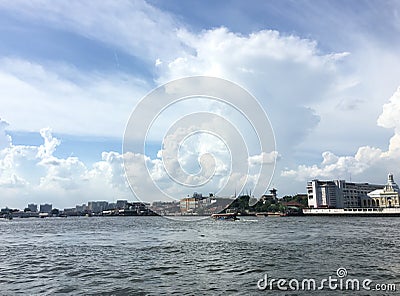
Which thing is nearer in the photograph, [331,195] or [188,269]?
[188,269]

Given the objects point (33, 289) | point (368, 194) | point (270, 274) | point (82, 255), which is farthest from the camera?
point (368, 194)

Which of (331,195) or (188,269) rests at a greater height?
(331,195)

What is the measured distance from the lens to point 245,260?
28047 millimetres

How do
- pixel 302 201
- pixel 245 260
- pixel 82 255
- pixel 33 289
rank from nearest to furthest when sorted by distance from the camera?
pixel 33 289, pixel 245 260, pixel 82 255, pixel 302 201

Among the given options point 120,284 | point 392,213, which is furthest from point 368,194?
point 120,284

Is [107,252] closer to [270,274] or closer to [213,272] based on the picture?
[213,272]

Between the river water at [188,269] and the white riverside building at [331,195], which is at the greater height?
the white riverside building at [331,195]

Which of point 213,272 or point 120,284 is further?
point 213,272

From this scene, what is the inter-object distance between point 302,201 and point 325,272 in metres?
183

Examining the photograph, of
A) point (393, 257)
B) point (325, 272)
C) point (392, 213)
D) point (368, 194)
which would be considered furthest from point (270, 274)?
point (368, 194)

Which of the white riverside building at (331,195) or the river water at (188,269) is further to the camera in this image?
the white riverside building at (331,195)

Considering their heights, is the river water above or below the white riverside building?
below

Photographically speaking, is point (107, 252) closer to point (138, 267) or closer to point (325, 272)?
point (138, 267)

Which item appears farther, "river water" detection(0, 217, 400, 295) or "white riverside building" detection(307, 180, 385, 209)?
"white riverside building" detection(307, 180, 385, 209)
